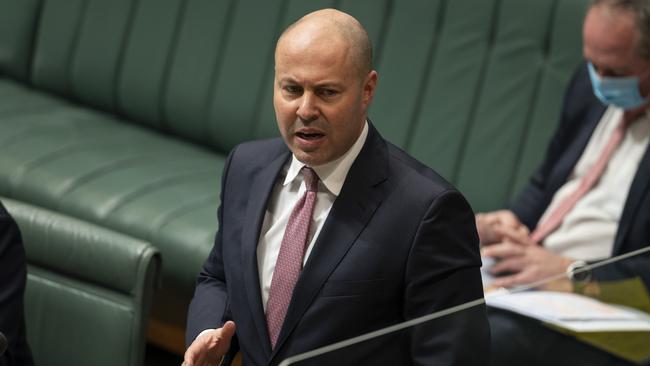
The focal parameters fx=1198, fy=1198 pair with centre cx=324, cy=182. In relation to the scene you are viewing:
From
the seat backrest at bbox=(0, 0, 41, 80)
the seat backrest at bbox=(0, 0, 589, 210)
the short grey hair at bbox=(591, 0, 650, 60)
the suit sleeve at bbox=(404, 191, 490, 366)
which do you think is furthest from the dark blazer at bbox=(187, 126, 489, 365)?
the seat backrest at bbox=(0, 0, 41, 80)

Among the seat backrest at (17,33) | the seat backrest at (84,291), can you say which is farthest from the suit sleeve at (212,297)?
the seat backrest at (17,33)

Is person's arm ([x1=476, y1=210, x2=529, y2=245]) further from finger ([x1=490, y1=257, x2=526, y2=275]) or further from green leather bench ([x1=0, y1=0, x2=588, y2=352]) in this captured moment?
green leather bench ([x1=0, y1=0, x2=588, y2=352])

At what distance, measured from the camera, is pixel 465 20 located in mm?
3625

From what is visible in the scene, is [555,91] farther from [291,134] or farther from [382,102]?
[291,134]

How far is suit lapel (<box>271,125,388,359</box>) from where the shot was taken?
186 centimetres

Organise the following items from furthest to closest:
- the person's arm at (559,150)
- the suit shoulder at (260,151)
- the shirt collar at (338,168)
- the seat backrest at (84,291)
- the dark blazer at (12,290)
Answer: the person's arm at (559,150) → the seat backrest at (84,291) → the dark blazer at (12,290) → the suit shoulder at (260,151) → the shirt collar at (338,168)

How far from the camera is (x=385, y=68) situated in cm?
375

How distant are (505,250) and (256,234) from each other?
121cm

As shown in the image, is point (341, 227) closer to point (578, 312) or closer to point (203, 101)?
point (578, 312)

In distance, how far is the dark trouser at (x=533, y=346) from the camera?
5.81 ft

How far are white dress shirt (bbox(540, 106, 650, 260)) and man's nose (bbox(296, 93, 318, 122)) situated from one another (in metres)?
1.42

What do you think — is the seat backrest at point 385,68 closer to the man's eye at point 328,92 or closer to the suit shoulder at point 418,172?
the suit shoulder at point 418,172

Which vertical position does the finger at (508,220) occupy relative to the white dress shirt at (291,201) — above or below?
below

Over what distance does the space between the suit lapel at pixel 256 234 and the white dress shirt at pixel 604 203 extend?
1.28 meters
